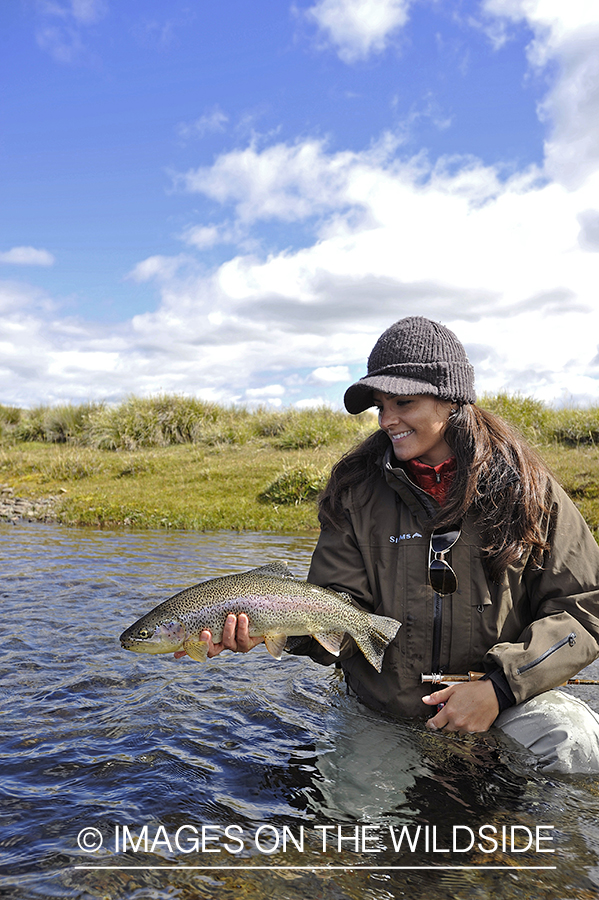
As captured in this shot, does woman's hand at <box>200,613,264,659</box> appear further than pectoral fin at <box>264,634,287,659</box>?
No

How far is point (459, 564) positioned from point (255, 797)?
6.28ft

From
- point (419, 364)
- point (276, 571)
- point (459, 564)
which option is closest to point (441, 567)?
point (459, 564)

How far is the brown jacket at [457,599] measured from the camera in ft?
14.0

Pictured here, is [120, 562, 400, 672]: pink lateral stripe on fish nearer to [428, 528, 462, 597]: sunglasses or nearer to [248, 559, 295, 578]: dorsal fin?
[248, 559, 295, 578]: dorsal fin

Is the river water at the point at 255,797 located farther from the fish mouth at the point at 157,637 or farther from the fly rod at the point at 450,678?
the fish mouth at the point at 157,637

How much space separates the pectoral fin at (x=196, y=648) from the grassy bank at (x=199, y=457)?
10371mm

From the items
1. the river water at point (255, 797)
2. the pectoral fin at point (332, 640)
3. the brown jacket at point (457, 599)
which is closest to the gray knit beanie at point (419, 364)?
the brown jacket at point (457, 599)

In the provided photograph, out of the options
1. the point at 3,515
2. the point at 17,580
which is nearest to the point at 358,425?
the point at 3,515

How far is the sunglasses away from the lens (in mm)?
4492

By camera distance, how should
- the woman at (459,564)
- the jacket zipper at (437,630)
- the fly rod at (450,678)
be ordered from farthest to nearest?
1. the jacket zipper at (437,630)
2. the fly rod at (450,678)
3. the woman at (459,564)

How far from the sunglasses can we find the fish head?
5.36 feet

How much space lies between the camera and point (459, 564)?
454 cm

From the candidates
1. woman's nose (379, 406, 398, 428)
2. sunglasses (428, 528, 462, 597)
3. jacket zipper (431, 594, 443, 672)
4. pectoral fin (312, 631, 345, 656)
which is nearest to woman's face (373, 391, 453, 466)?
woman's nose (379, 406, 398, 428)

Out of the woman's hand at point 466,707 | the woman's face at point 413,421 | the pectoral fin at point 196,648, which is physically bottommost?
the woman's hand at point 466,707
